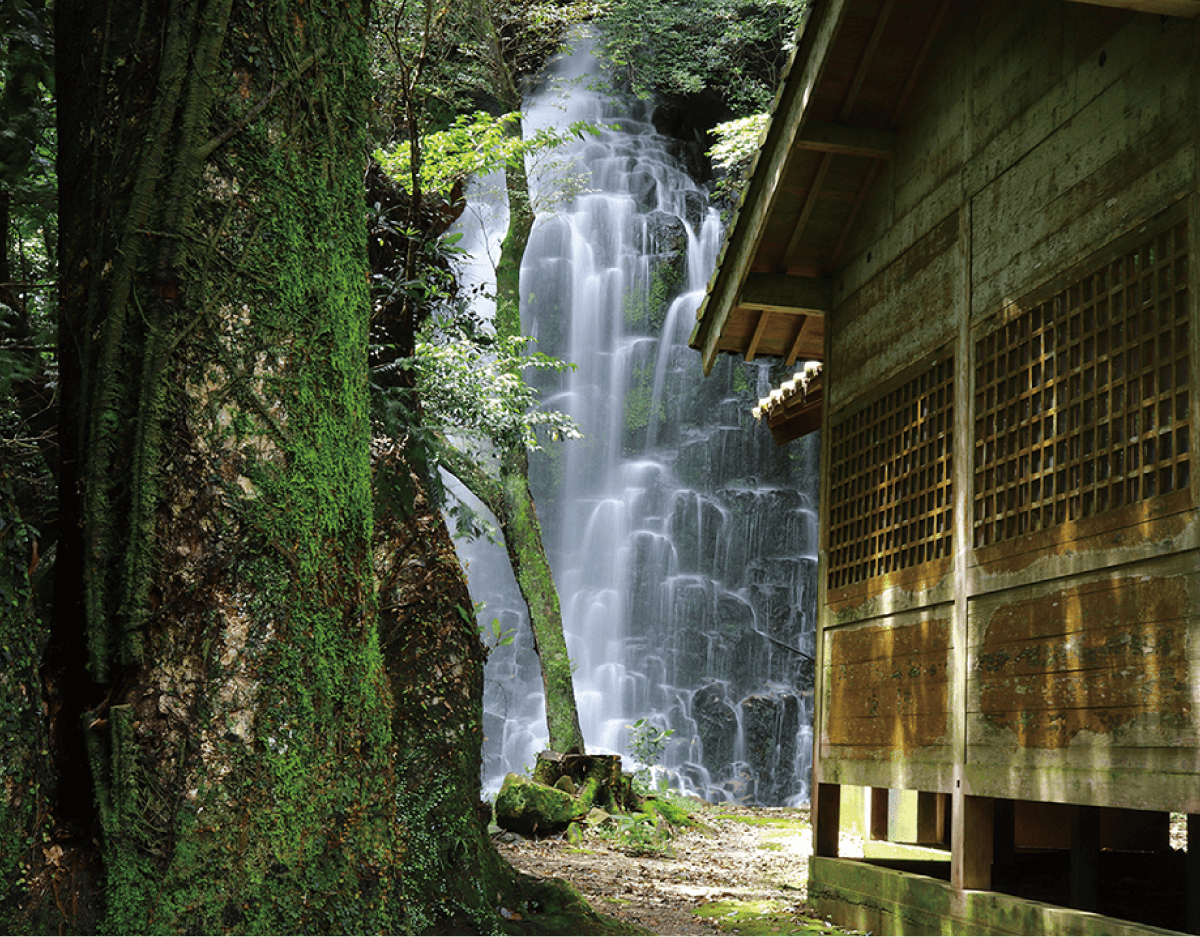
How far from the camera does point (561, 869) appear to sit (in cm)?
969

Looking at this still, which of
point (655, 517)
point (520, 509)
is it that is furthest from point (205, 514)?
point (655, 517)

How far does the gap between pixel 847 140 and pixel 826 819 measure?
200 inches

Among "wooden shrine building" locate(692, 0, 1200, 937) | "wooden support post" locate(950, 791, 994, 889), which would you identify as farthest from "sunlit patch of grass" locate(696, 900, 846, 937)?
"wooden support post" locate(950, 791, 994, 889)

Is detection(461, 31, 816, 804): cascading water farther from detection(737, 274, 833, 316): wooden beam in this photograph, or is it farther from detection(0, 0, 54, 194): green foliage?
detection(0, 0, 54, 194): green foliage

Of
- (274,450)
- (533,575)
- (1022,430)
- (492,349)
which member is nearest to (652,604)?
(533,575)

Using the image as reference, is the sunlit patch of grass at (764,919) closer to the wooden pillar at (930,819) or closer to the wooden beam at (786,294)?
the wooden pillar at (930,819)

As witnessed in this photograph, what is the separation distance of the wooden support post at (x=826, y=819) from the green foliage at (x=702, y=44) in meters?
17.7

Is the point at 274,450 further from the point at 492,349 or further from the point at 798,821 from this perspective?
the point at 798,821

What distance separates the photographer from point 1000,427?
5.82 m

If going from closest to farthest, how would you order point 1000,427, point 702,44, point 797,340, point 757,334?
point 1000,427 → point 757,334 → point 797,340 → point 702,44

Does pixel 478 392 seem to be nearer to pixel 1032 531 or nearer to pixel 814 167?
pixel 814 167

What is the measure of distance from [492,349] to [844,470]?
6288mm

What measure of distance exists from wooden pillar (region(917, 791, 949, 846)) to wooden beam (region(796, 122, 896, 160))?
552 centimetres

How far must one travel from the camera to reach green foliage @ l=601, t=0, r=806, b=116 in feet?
76.0
